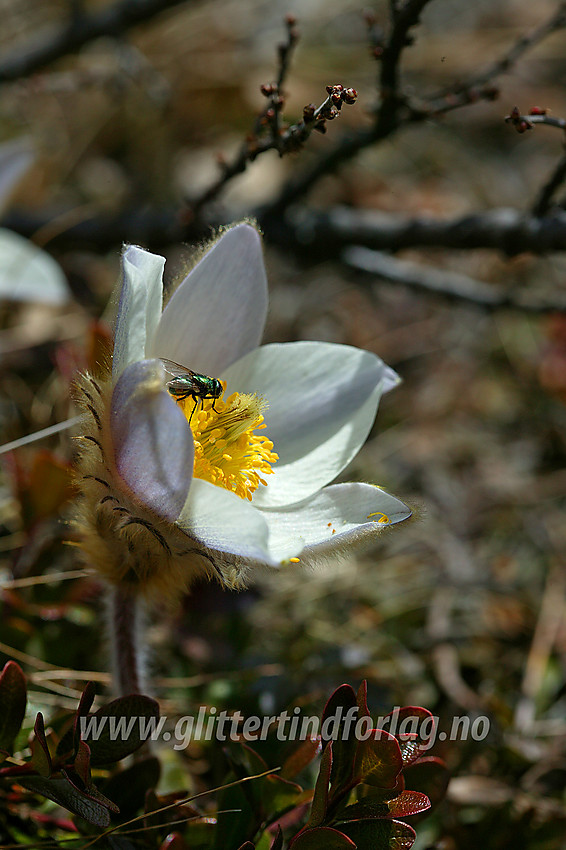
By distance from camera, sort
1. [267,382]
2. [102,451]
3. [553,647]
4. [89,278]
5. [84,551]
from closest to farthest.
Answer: [102,451] < [84,551] < [267,382] < [553,647] < [89,278]

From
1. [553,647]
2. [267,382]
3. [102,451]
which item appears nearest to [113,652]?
[102,451]

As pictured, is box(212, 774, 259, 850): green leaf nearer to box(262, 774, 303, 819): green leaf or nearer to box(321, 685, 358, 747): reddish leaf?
box(262, 774, 303, 819): green leaf

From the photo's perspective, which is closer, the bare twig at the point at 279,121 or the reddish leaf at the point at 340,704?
the reddish leaf at the point at 340,704

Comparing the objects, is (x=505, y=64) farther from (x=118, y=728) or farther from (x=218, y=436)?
(x=118, y=728)

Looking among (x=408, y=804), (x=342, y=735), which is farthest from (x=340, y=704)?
(x=408, y=804)

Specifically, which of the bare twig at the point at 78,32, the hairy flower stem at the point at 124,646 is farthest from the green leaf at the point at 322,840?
the bare twig at the point at 78,32

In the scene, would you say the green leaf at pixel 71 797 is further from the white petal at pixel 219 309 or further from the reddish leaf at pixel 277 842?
the white petal at pixel 219 309

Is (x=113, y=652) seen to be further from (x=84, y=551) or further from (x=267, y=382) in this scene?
(x=267, y=382)

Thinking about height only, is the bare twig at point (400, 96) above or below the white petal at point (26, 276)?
above
